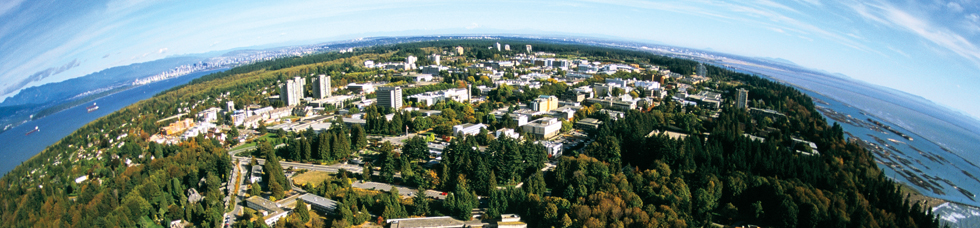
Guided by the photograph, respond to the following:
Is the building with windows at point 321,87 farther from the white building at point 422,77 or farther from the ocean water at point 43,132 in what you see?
the ocean water at point 43,132

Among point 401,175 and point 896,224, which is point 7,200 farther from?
point 896,224

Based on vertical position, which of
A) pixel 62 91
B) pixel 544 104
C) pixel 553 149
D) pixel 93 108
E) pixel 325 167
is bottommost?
pixel 93 108

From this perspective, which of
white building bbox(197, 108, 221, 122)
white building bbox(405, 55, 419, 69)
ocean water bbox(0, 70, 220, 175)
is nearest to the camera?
ocean water bbox(0, 70, 220, 175)

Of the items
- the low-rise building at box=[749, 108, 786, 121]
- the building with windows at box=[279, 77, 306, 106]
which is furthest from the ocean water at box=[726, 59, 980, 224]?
the building with windows at box=[279, 77, 306, 106]

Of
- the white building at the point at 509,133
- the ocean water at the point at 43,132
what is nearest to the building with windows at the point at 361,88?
the ocean water at the point at 43,132

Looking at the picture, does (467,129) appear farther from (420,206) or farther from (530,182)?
(420,206)

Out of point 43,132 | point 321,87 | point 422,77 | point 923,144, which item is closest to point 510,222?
point 923,144

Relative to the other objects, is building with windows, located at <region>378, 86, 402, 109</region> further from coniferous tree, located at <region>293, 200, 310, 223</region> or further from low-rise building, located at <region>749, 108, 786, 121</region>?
low-rise building, located at <region>749, 108, 786, 121</region>
